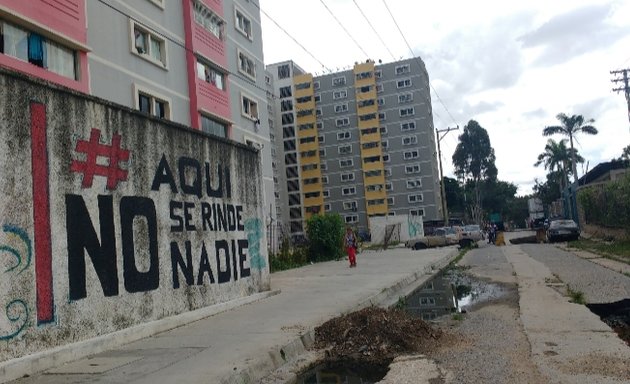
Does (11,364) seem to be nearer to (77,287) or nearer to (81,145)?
(77,287)

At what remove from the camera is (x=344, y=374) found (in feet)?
20.5

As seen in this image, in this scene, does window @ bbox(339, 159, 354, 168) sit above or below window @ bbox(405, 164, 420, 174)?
above

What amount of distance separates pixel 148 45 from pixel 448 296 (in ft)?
55.1

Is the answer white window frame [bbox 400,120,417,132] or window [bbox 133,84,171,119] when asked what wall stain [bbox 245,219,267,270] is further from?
white window frame [bbox 400,120,417,132]

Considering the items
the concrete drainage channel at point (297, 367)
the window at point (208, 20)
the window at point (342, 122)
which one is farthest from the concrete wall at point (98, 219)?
the window at point (342, 122)

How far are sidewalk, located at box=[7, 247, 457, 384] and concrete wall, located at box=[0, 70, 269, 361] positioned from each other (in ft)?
1.80

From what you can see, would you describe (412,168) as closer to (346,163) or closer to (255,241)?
(346,163)

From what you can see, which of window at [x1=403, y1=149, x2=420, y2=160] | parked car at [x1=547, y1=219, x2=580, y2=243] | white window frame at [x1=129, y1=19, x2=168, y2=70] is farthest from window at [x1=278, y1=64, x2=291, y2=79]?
white window frame at [x1=129, y1=19, x2=168, y2=70]

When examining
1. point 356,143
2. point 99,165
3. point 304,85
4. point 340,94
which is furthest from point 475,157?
point 99,165

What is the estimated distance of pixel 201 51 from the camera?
26.3 m

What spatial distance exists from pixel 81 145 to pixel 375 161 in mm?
73333

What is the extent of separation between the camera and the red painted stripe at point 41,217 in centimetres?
632

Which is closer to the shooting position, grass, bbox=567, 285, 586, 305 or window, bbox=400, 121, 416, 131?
grass, bbox=567, 285, 586, 305

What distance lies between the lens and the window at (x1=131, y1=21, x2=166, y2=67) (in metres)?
21.8
